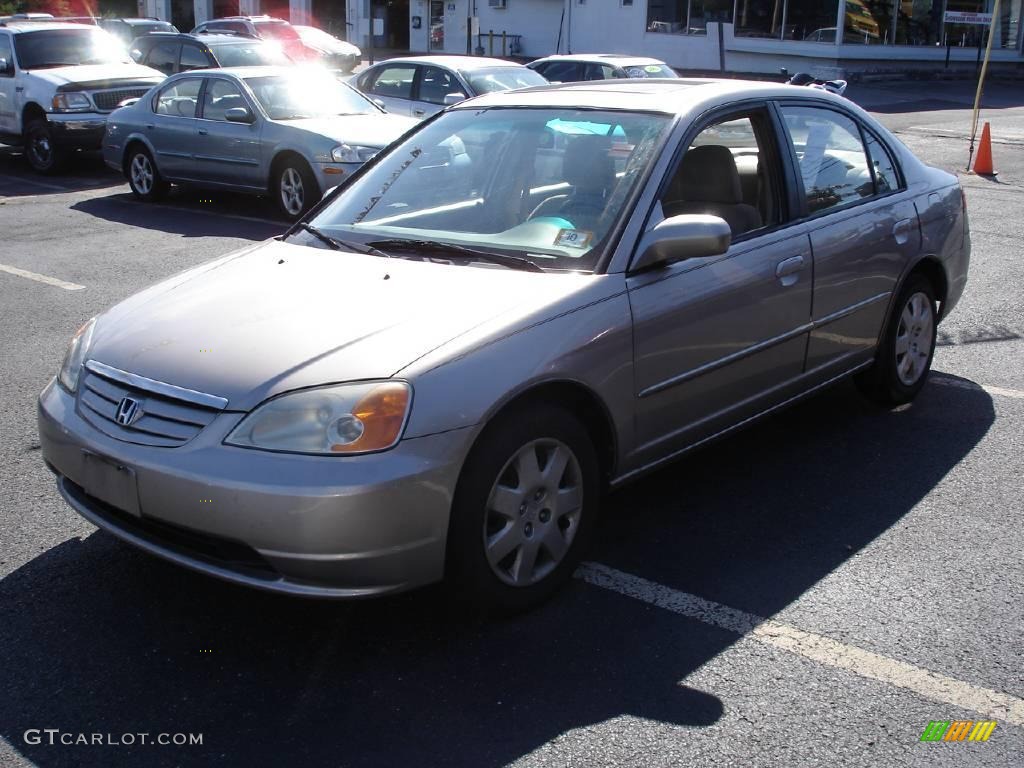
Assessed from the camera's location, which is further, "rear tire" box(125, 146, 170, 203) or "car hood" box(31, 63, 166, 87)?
"car hood" box(31, 63, 166, 87)

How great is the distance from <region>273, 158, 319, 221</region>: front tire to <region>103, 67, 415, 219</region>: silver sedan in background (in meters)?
0.01

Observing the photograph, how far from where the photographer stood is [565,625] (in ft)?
12.3

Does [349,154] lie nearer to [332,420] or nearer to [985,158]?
[332,420]

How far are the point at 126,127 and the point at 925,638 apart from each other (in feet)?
39.0

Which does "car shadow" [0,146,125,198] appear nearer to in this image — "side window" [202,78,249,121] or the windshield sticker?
"side window" [202,78,249,121]

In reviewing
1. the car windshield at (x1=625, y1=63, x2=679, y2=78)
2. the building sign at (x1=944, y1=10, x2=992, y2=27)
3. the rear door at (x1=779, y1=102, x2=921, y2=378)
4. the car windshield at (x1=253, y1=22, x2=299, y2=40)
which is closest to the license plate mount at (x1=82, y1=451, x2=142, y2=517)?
the rear door at (x1=779, y1=102, x2=921, y2=378)

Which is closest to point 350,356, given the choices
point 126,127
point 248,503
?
point 248,503

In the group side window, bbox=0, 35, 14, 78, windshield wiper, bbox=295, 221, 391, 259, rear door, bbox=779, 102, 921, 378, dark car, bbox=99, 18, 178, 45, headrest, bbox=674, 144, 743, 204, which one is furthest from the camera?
dark car, bbox=99, 18, 178, 45

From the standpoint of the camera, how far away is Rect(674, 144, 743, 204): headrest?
182 inches

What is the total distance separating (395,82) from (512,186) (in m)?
11.4

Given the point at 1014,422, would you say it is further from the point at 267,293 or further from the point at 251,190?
the point at 251,190

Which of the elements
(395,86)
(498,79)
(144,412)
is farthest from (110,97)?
(144,412)

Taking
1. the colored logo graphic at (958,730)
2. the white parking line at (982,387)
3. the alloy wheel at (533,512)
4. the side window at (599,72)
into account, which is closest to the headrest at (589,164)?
the alloy wheel at (533,512)

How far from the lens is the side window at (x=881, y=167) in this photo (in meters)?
5.64
